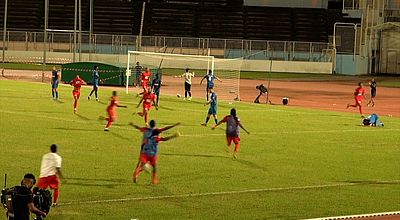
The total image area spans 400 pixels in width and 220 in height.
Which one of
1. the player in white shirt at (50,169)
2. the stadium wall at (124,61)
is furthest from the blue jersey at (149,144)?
the stadium wall at (124,61)

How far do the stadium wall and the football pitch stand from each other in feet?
136

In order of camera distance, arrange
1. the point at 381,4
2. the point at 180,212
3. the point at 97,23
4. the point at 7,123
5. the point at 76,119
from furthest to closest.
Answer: the point at 97,23, the point at 381,4, the point at 76,119, the point at 7,123, the point at 180,212

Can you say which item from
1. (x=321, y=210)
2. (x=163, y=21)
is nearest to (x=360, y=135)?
(x=321, y=210)

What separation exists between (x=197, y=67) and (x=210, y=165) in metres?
65.0

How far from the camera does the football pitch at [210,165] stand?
23469 millimetres

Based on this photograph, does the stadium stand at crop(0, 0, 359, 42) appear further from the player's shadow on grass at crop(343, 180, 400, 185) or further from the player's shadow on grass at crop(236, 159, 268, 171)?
the player's shadow on grass at crop(343, 180, 400, 185)

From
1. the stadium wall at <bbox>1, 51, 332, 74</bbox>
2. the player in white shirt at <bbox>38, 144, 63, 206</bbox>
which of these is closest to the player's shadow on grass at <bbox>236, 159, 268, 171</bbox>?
the player in white shirt at <bbox>38, 144, 63, 206</bbox>

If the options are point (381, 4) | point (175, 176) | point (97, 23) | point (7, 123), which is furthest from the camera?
A: point (97, 23)

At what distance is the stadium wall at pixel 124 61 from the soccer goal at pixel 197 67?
889mm

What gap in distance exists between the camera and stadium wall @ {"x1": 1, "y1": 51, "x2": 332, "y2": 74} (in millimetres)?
91500

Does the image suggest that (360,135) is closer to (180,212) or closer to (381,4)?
(180,212)

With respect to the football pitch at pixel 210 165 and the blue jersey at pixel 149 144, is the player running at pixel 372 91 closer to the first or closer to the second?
the football pitch at pixel 210 165

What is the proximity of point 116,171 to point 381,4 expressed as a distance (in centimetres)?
6993

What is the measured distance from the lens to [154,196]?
24.4 metres
